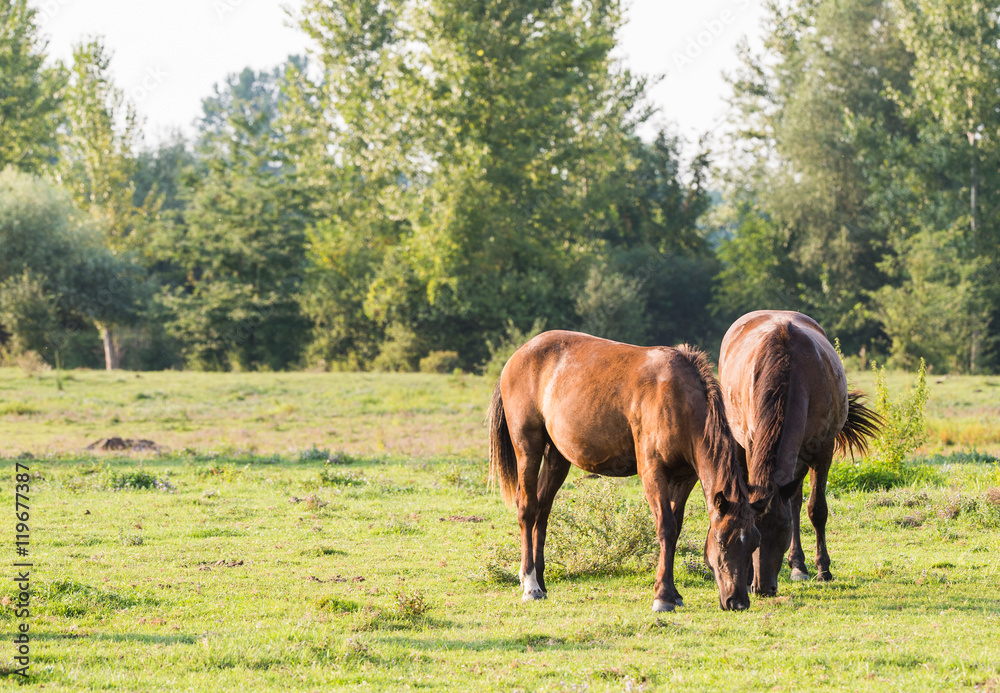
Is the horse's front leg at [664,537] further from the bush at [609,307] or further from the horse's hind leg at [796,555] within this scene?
the bush at [609,307]

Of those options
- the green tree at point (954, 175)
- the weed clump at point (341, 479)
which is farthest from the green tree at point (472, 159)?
the weed clump at point (341, 479)

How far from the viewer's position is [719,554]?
263 inches

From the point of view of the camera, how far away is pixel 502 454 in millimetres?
8492

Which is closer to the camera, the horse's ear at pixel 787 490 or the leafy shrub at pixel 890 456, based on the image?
the horse's ear at pixel 787 490

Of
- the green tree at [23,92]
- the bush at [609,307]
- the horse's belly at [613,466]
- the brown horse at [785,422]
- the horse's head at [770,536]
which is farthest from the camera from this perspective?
the green tree at [23,92]

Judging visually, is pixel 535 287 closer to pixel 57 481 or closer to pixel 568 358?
pixel 57 481

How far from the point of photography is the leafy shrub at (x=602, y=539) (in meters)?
8.52

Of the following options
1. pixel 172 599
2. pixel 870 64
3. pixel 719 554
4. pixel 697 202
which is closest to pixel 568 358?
pixel 719 554

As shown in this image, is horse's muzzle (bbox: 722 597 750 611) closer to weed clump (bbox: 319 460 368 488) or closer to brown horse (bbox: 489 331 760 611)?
brown horse (bbox: 489 331 760 611)

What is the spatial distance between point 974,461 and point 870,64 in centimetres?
3273

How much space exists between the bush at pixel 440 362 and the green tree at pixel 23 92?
83.0 ft

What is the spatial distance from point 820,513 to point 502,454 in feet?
9.79

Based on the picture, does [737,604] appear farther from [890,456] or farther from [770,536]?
[890,456]

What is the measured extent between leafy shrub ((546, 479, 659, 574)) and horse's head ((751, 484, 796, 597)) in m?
1.58
